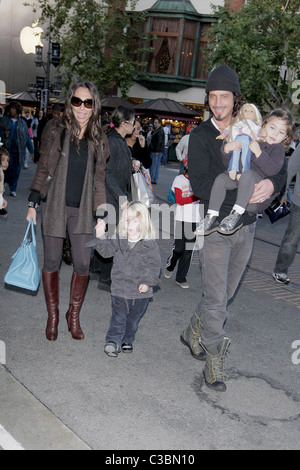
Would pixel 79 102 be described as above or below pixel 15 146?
above

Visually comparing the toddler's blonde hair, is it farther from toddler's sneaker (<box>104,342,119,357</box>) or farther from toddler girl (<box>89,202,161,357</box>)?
toddler's sneaker (<box>104,342,119,357</box>)

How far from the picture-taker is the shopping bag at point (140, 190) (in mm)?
6551

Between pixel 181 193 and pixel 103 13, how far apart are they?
32157mm

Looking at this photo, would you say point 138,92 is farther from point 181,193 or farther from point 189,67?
point 181,193

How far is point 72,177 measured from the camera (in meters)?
4.61

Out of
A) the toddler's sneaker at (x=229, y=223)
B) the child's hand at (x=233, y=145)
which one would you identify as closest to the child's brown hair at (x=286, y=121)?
the child's hand at (x=233, y=145)

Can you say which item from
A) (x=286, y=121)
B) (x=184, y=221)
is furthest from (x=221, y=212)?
(x=184, y=221)

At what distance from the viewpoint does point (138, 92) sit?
3831cm

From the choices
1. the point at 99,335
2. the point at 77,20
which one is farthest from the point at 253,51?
the point at 99,335

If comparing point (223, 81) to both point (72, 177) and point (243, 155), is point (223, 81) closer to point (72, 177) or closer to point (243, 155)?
point (243, 155)

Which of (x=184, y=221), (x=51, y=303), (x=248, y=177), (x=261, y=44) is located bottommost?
(x=51, y=303)

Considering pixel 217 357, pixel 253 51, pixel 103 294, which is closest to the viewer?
pixel 217 357

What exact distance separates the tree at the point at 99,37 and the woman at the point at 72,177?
31.4m

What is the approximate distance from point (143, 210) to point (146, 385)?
1421mm
